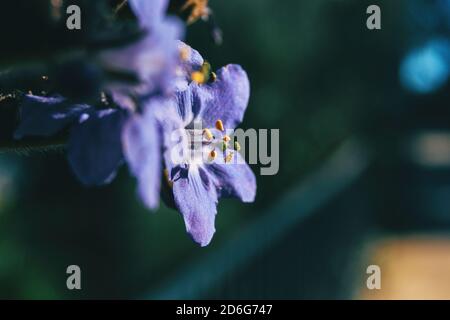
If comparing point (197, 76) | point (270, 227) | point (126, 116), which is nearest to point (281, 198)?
point (270, 227)

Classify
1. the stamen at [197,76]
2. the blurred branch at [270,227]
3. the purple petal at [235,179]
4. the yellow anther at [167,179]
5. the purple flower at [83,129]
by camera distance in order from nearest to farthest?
the purple flower at [83,129] < the yellow anther at [167,179] < the stamen at [197,76] < the purple petal at [235,179] < the blurred branch at [270,227]

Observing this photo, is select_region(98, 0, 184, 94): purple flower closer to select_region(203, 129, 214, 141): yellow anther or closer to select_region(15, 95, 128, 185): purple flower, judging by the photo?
select_region(15, 95, 128, 185): purple flower

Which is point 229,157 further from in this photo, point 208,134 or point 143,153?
point 143,153

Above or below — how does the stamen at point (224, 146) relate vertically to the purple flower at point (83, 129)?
below

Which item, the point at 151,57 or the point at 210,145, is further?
the point at 210,145

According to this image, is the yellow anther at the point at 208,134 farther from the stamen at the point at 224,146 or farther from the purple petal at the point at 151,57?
the purple petal at the point at 151,57

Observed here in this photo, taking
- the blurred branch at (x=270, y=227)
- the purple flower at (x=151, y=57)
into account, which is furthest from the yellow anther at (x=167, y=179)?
the blurred branch at (x=270, y=227)

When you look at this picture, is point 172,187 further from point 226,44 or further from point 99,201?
point 226,44
